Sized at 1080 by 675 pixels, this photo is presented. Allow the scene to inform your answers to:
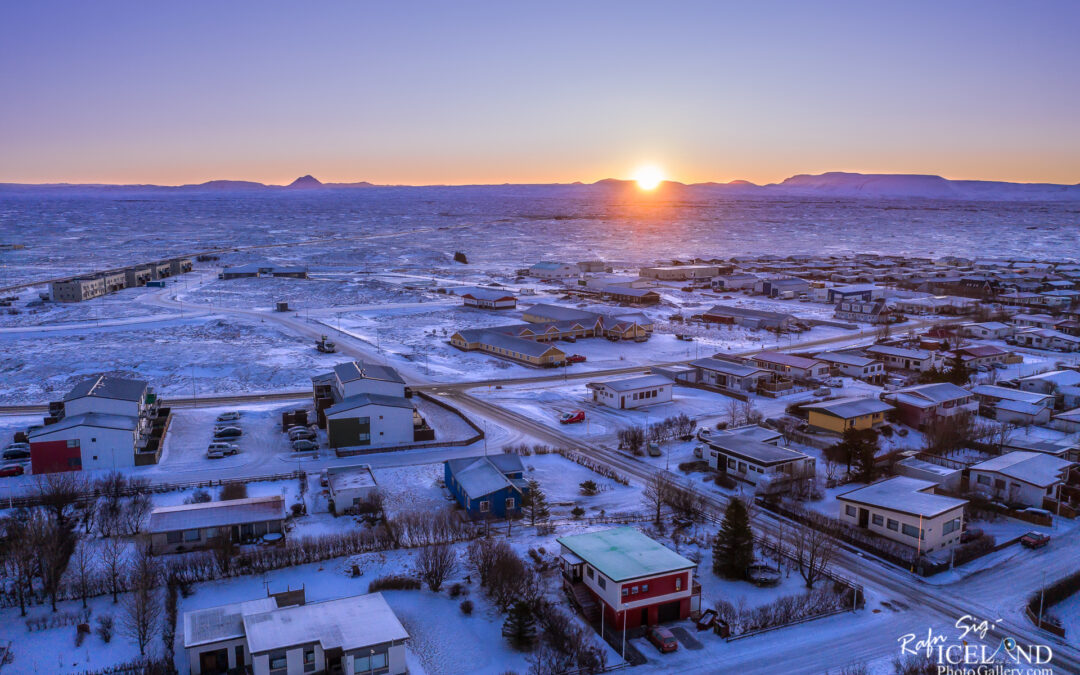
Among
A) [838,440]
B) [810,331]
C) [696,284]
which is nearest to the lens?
[838,440]

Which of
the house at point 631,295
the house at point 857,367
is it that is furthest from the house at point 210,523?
the house at point 631,295

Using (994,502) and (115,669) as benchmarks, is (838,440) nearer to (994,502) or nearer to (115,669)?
(994,502)

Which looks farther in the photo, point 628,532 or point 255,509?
point 255,509

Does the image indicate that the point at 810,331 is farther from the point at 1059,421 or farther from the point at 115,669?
the point at 115,669

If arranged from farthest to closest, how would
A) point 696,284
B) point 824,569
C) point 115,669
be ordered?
point 696,284 → point 824,569 → point 115,669

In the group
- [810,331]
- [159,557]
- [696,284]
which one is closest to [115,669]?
[159,557]

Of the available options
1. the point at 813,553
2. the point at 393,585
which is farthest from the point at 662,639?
the point at 393,585

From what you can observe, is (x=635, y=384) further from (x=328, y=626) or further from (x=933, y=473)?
(x=328, y=626)

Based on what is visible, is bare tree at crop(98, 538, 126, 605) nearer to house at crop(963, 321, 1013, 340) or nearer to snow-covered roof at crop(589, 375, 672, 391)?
snow-covered roof at crop(589, 375, 672, 391)
